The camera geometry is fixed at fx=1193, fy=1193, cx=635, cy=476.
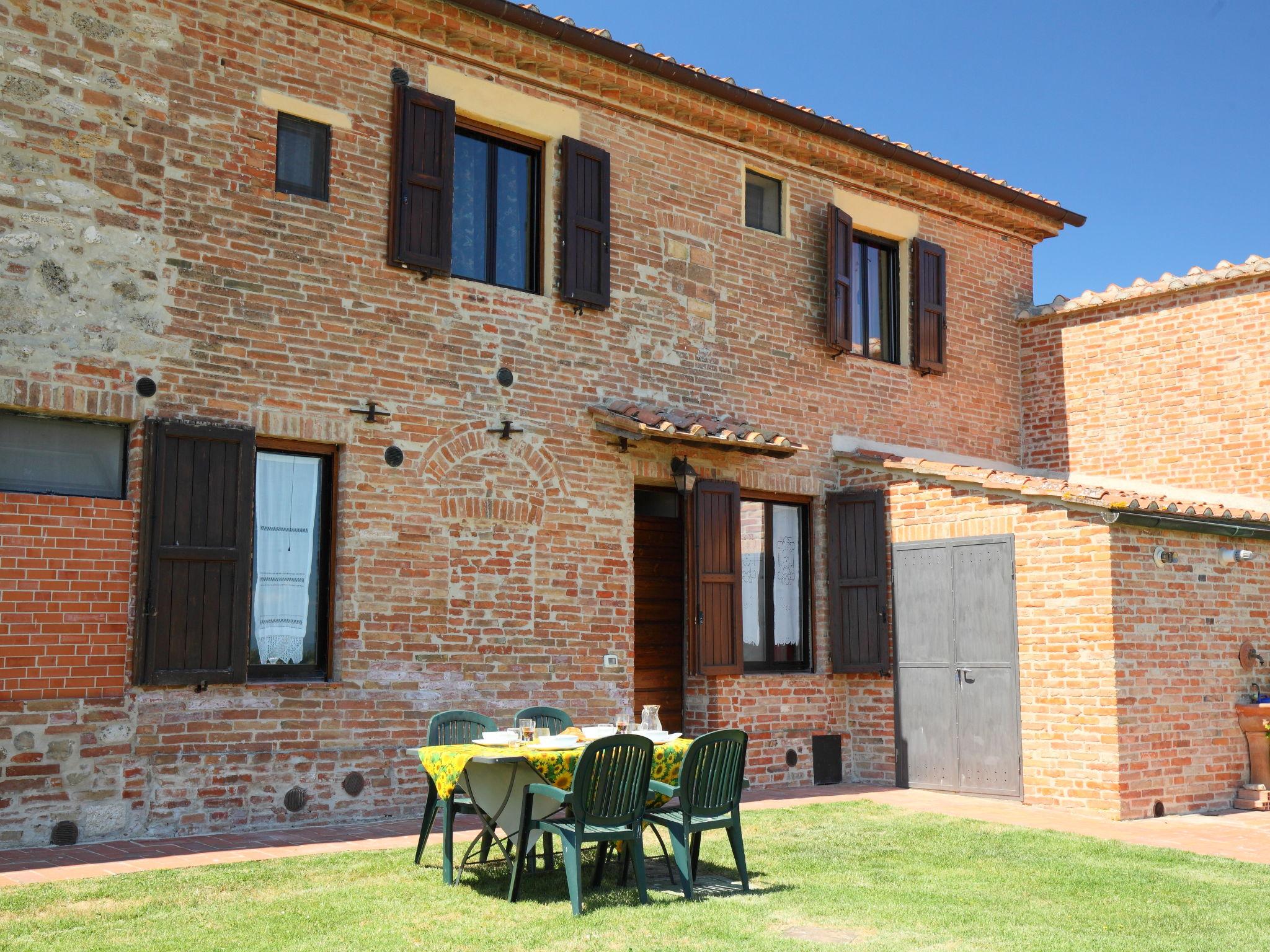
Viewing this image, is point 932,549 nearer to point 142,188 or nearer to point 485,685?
point 485,685

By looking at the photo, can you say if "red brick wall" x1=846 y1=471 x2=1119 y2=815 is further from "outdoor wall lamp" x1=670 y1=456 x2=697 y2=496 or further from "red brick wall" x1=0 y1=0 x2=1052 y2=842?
"outdoor wall lamp" x1=670 y1=456 x2=697 y2=496

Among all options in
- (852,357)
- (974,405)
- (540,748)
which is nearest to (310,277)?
(540,748)

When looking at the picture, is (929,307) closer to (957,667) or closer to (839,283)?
(839,283)

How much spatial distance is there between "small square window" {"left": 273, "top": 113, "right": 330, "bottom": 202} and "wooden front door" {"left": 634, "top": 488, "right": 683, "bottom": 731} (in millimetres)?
3864

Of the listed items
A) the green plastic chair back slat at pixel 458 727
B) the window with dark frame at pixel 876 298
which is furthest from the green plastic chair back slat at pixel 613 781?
the window with dark frame at pixel 876 298

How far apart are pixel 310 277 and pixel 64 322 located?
1640 mm

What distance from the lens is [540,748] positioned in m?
6.07

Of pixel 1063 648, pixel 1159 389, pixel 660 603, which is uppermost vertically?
pixel 1159 389

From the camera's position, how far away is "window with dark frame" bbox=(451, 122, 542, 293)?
30.3ft

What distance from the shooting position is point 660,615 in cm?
1076

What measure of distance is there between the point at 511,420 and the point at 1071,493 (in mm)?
4323

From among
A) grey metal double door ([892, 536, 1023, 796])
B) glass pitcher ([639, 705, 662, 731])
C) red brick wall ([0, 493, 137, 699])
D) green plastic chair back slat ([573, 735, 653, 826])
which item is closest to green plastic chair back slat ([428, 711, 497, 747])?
glass pitcher ([639, 705, 662, 731])

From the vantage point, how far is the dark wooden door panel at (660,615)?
10.5 metres

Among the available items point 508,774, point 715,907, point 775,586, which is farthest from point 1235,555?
point 508,774
